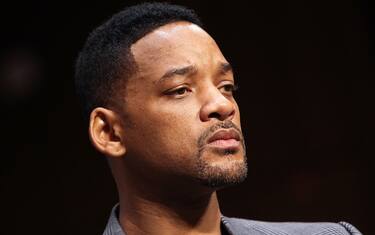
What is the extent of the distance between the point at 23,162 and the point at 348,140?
138 cm

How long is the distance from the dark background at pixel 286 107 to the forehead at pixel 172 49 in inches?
34.9

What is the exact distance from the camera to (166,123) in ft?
5.57

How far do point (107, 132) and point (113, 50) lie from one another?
239 millimetres

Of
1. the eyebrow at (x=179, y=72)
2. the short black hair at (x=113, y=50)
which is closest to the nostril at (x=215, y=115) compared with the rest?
the eyebrow at (x=179, y=72)

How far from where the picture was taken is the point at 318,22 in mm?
2773

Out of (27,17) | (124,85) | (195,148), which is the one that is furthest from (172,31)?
(27,17)

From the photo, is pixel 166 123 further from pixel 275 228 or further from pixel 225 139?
pixel 275 228

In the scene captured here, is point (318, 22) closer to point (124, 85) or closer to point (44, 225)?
point (124, 85)

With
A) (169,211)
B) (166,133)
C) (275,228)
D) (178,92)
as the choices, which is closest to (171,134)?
(166,133)

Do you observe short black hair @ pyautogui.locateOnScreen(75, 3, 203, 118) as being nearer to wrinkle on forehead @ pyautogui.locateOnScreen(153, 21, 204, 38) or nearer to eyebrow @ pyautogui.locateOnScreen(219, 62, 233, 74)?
wrinkle on forehead @ pyautogui.locateOnScreen(153, 21, 204, 38)

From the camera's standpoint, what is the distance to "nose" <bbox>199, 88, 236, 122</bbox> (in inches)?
66.5

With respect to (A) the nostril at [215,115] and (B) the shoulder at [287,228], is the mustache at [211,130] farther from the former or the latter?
(B) the shoulder at [287,228]

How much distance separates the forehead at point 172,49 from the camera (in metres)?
1.76

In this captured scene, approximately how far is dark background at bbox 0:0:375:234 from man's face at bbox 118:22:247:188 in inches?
36.4
